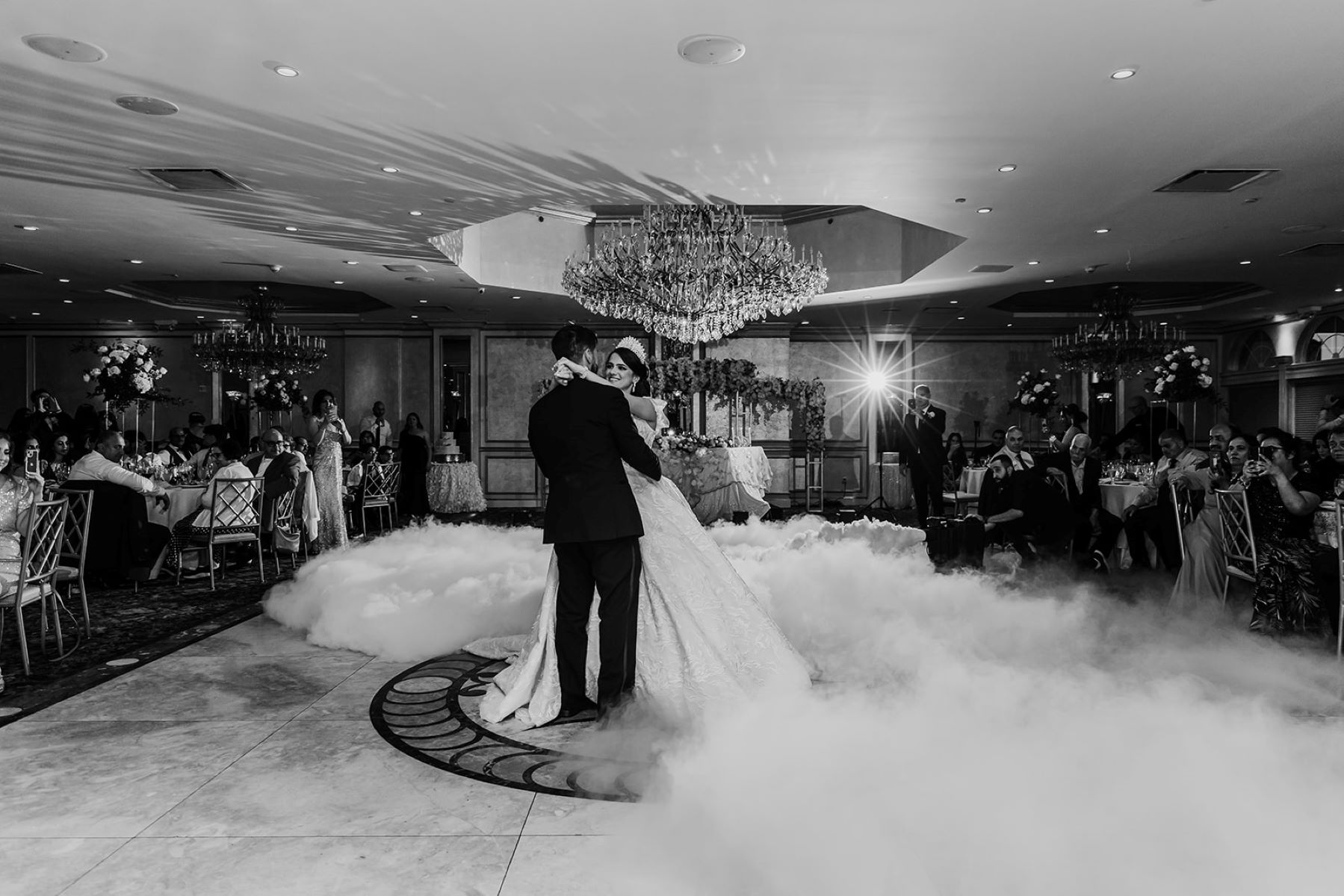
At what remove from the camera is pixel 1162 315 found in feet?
42.4

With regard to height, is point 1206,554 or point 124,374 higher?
point 124,374

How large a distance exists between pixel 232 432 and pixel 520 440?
4799 millimetres

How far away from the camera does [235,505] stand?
6.52 m

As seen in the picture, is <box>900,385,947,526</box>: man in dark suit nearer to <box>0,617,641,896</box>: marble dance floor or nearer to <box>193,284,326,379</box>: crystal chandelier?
<box>193,284,326,379</box>: crystal chandelier

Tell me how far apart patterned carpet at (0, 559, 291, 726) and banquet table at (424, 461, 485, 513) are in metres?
5.68

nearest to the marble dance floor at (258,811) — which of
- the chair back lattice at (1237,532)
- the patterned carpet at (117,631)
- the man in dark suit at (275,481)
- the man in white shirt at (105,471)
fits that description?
the patterned carpet at (117,631)

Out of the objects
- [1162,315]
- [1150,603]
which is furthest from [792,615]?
[1162,315]

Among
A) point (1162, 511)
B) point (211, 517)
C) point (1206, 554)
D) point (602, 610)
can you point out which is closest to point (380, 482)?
point (211, 517)

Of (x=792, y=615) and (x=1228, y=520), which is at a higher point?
(x=1228, y=520)

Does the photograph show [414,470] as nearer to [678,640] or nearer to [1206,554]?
[678,640]

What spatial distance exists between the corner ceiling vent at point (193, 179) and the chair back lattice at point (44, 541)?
2.72m

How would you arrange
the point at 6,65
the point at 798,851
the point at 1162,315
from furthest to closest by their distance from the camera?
1. the point at 1162,315
2. the point at 6,65
3. the point at 798,851

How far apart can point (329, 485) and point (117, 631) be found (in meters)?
3.00

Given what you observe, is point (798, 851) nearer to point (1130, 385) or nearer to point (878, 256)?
point (878, 256)
